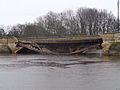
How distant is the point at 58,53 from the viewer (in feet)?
211

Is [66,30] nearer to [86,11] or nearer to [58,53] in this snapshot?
[86,11]

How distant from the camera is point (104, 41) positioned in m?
54.8

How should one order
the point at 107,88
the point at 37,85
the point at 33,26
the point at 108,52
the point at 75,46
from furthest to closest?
the point at 33,26
the point at 75,46
the point at 108,52
the point at 37,85
the point at 107,88

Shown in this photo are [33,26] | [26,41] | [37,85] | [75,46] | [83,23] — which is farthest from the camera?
[33,26]

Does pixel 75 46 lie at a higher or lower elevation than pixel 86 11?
lower

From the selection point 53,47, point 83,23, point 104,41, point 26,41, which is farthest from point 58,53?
point 83,23

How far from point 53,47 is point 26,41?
6.51 metres

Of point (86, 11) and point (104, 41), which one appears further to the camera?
point (86, 11)

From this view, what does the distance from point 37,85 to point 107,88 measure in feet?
13.1

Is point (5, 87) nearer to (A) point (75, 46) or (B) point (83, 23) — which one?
(A) point (75, 46)

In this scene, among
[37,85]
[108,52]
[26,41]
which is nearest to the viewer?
[37,85]

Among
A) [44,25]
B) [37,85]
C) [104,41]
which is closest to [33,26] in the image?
[44,25]

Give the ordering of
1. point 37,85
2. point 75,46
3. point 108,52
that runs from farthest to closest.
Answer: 1. point 75,46
2. point 108,52
3. point 37,85

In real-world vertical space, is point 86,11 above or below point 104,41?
above
